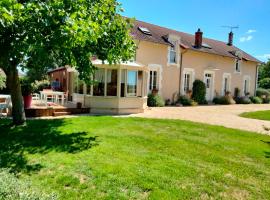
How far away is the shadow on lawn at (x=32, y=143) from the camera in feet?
21.8

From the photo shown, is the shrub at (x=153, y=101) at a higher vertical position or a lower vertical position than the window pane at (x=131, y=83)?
lower

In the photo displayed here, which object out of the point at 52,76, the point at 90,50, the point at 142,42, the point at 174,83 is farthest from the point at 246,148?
the point at 52,76

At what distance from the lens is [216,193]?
5379 mm

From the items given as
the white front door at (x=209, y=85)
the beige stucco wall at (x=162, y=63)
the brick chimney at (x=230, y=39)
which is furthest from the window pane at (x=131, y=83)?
the brick chimney at (x=230, y=39)

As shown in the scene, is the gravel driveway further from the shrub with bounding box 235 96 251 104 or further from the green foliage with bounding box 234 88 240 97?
the green foliage with bounding box 234 88 240 97

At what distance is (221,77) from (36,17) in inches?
1005

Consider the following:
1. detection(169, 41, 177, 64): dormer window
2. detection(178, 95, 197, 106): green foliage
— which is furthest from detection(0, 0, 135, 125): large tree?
detection(178, 95, 197, 106): green foliage

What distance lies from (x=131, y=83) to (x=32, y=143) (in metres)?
9.51

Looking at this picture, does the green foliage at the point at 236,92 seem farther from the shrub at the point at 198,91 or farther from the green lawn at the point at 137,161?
the green lawn at the point at 137,161

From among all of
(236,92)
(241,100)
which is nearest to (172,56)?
(241,100)

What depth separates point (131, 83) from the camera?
17.2m

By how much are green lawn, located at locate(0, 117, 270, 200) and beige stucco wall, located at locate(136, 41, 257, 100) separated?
9.88m

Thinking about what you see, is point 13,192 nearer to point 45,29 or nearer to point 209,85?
point 45,29

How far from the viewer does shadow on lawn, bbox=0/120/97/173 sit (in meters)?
6.64
